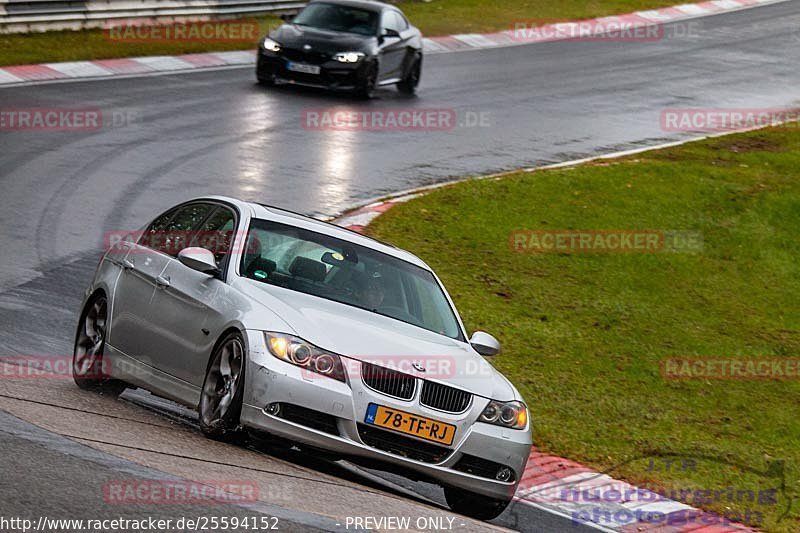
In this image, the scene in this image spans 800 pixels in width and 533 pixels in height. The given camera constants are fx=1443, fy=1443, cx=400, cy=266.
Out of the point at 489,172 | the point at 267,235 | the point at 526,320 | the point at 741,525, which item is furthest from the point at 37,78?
the point at 741,525

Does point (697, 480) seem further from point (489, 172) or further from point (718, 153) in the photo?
point (718, 153)

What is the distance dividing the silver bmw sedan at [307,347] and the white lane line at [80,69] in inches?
584

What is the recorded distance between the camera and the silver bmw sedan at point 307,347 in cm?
809

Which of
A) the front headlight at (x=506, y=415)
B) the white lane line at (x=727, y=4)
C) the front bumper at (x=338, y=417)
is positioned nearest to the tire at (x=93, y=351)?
the front bumper at (x=338, y=417)

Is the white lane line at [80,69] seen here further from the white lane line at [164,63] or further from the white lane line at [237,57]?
the white lane line at [237,57]

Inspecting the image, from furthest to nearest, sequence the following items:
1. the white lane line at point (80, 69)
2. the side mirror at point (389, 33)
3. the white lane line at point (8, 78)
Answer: the side mirror at point (389, 33)
the white lane line at point (80, 69)
the white lane line at point (8, 78)

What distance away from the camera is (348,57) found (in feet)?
82.0
